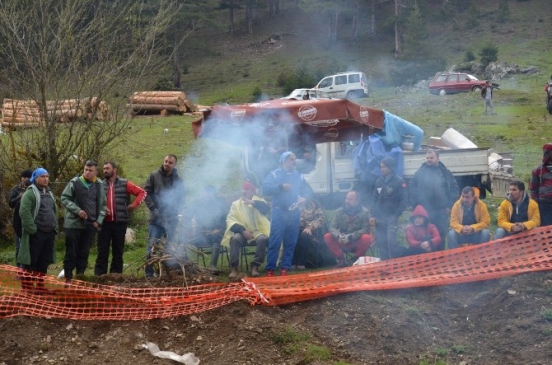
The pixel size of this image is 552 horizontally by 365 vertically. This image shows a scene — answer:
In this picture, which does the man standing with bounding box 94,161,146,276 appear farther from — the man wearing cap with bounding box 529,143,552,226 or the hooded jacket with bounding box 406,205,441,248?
the man wearing cap with bounding box 529,143,552,226

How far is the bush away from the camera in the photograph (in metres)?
47.9

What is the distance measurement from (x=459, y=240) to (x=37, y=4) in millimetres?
8820

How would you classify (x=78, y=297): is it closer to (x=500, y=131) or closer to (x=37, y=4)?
(x=37, y=4)

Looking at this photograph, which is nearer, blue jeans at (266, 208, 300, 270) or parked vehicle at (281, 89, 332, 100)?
blue jeans at (266, 208, 300, 270)

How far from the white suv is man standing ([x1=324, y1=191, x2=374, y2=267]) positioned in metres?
28.0

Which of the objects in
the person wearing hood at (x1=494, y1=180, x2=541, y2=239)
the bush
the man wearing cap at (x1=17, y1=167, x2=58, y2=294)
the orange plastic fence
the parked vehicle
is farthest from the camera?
the bush

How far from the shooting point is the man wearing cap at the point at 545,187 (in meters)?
11.1

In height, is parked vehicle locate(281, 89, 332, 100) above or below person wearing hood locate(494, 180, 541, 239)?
above

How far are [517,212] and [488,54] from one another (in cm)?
3917

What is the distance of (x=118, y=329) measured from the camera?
29.1 ft

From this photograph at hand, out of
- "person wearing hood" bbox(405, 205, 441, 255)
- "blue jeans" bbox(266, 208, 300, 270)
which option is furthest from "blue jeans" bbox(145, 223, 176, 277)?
"person wearing hood" bbox(405, 205, 441, 255)

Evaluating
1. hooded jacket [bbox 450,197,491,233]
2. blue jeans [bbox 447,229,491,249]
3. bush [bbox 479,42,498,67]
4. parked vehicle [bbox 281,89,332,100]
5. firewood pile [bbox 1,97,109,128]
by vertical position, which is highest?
bush [bbox 479,42,498,67]

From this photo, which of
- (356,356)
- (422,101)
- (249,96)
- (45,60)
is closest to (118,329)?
(356,356)

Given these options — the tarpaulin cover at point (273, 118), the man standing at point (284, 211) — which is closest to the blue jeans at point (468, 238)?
the man standing at point (284, 211)
